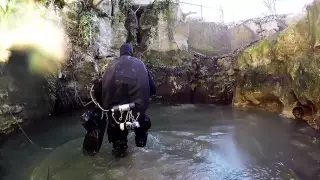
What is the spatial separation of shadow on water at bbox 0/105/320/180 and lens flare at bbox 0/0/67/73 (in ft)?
6.35

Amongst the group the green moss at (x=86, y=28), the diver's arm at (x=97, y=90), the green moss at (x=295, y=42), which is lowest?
the diver's arm at (x=97, y=90)

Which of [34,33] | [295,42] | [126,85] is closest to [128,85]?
[126,85]

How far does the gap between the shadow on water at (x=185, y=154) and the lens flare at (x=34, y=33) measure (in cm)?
194

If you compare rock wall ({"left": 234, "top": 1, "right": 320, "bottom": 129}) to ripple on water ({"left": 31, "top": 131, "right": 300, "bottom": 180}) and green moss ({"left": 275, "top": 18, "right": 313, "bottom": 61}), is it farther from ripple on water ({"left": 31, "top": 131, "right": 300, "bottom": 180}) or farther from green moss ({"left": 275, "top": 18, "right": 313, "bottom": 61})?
ripple on water ({"left": 31, "top": 131, "right": 300, "bottom": 180})

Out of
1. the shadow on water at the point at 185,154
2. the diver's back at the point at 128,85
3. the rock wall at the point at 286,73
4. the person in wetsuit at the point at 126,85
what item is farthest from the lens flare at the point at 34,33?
the rock wall at the point at 286,73

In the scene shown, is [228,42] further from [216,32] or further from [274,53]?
[274,53]

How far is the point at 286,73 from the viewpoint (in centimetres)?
929

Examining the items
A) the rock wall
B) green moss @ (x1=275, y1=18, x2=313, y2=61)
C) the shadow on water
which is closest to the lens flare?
the shadow on water

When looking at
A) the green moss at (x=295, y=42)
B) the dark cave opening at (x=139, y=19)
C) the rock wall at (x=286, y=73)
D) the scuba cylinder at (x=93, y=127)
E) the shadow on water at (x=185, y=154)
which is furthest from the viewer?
the dark cave opening at (x=139, y=19)

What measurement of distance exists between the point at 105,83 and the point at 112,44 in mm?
6430

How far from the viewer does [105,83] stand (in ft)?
16.2

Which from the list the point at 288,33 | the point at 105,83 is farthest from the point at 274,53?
the point at 105,83

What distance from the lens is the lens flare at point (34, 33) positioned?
24.4ft

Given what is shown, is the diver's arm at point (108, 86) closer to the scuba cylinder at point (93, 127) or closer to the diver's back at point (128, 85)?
the diver's back at point (128, 85)
